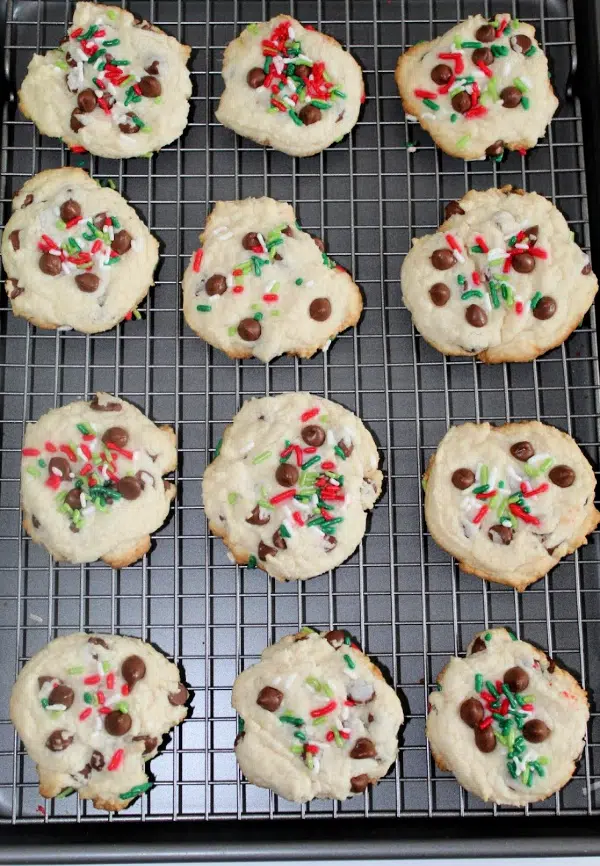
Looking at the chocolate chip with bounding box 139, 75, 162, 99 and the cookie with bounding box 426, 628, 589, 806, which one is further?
the chocolate chip with bounding box 139, 75, 162, 99

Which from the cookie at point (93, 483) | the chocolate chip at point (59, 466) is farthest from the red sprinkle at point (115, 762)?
the chocolate chip at point (59, 466)

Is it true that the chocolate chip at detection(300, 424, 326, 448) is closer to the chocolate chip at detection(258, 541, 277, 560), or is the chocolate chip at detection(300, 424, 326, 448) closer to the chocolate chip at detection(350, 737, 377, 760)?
the chocolate chip at detection(258, 541, 277, 560)

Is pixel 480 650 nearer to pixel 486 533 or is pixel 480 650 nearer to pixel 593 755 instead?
pixel 486 533

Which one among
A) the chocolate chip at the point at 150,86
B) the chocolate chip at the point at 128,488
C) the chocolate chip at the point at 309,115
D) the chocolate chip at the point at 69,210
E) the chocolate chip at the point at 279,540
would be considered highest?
the chocolate chip at the point at 150,86

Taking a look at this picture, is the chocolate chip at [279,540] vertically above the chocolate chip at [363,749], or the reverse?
the chocolate chip at [279,540]

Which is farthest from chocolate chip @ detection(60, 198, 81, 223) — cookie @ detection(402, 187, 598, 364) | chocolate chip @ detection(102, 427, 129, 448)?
cookie @ detection(402, 187, 598, 364)

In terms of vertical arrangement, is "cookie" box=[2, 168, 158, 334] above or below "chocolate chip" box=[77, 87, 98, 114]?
below

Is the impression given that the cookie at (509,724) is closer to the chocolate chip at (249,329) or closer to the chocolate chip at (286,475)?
the chocolate chip at (286,475)
